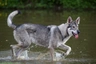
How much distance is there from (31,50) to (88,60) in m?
2.96

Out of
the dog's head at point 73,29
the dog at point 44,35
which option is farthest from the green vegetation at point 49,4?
the dog's head at point 73,29

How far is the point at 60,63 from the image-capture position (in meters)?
10.4

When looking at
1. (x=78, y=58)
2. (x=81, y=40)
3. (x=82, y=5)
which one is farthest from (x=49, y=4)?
(x=78, y=58)

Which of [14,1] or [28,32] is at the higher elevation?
[28,32]

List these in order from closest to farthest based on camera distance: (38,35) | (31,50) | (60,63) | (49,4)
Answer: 1. (60,63)
2. (38,35)
3. (31,50)
4. (49,4)

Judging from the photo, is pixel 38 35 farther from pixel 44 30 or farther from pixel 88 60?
pixel 88 60

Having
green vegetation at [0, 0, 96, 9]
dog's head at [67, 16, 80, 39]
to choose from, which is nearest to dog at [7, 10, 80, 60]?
dog's head at [67, 16, 80, 39]

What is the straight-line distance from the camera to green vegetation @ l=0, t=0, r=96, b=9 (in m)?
44.6

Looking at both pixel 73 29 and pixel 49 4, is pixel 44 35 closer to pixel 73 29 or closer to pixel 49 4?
pixel 73 29

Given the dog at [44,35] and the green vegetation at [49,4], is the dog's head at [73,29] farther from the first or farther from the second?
the green vegetation at [49,4]

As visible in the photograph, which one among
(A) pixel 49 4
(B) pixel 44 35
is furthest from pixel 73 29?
(A) pixel 49 4

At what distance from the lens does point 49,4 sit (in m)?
46.1

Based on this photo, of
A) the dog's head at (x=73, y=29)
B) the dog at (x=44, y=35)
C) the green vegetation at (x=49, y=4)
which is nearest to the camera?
the dog's head at (x=73, y=29)

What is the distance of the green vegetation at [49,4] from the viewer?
4456cm
